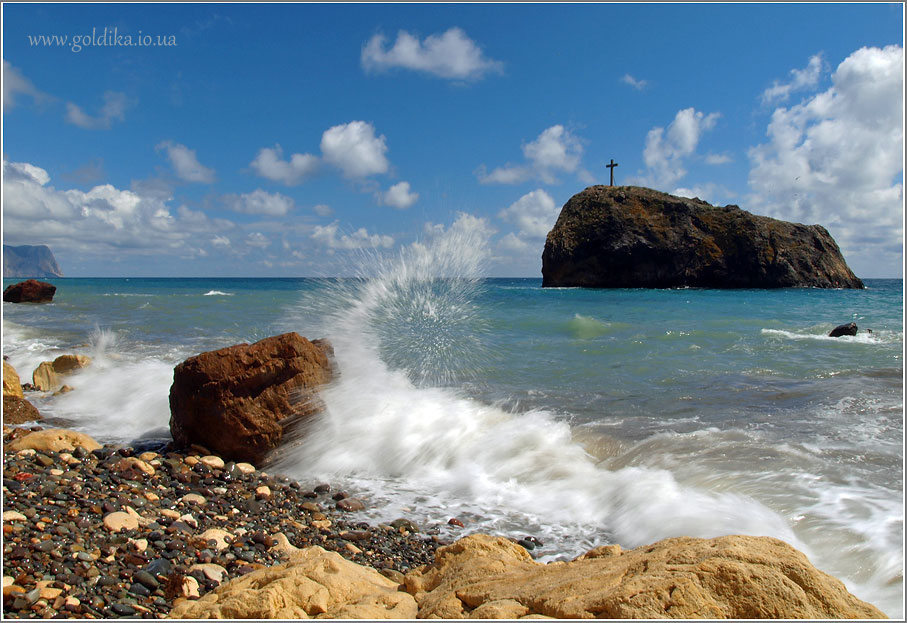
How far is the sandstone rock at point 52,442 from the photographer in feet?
16.6

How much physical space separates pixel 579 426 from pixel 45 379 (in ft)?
30.5

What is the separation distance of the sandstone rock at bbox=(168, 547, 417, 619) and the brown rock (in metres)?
0.19

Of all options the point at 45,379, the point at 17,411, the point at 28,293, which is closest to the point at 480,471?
the point at 17,411

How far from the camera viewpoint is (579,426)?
6887 millimetres

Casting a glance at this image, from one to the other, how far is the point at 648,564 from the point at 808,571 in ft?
1.95

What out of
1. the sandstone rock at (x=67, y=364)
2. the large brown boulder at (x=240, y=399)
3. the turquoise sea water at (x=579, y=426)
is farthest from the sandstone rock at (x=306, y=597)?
the sandstone rock at (x=67, y=364)

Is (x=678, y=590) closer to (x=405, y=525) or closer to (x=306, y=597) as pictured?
(x=306, y=597)

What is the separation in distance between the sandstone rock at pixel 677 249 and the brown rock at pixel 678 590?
61.4m

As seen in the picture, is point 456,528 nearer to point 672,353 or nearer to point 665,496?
point 665,496

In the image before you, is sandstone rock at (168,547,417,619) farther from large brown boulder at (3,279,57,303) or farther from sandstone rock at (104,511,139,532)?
large brown boulder at (3,279,57,303)

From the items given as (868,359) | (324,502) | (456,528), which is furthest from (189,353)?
(868,359)

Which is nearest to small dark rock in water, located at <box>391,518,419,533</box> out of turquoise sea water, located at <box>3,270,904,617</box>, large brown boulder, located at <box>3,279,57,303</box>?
turquoise sea water, located at <box>3,270,904,617</box>

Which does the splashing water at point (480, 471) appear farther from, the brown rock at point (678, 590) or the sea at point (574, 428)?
the brown rock at point (678, 590)

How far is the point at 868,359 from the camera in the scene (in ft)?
38.8
